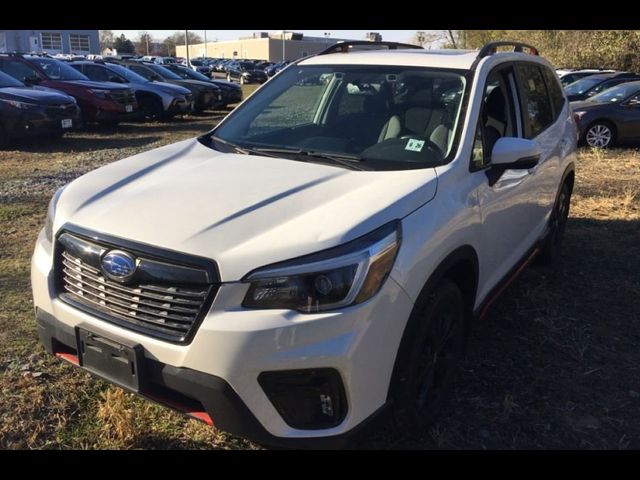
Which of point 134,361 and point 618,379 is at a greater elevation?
point 134,361

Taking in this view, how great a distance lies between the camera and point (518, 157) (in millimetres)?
3152

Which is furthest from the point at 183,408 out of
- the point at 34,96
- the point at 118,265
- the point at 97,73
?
the point at 97,73

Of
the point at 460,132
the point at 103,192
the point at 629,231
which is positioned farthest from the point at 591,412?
the point at 629,231

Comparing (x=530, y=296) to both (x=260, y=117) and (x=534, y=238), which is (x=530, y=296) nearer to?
(x=534, y=238)

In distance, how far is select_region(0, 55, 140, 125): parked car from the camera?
12922mm

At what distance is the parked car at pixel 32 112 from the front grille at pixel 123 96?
183cm

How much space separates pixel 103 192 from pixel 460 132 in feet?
6.06

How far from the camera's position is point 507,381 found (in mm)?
3482

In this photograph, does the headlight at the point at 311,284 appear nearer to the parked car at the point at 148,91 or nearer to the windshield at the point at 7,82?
the windshield at the point at 7,82

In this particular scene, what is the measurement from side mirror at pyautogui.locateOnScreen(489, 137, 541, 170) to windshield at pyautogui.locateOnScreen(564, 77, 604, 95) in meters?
12.4

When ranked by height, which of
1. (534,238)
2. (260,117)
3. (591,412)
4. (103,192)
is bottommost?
(591,412)

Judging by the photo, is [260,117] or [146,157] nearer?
[146,157]

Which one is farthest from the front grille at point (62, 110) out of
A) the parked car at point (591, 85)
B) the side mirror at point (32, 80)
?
the parked car at point (591, 85)

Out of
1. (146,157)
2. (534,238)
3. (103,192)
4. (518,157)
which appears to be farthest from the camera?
(534,238)
